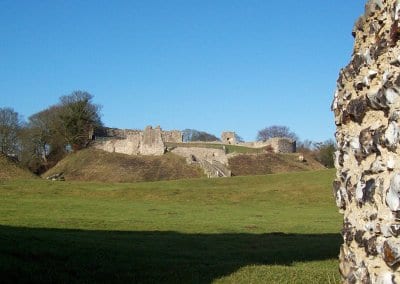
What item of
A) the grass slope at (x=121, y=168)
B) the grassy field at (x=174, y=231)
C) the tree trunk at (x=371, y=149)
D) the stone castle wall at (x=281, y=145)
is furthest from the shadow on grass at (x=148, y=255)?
the stone castle wall at (x=281, y=145)

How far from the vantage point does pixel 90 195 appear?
137 feet

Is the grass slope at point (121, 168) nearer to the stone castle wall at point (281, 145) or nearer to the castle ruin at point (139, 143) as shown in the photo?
the castle ruin at point (139, 143)

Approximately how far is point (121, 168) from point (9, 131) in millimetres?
18491

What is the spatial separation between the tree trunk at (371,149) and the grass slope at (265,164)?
67936 mm

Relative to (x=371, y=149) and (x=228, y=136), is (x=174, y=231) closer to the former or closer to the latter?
(x=371, y=149)

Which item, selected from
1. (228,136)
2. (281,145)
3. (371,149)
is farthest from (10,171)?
(228,136)

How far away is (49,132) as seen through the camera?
81250 mm

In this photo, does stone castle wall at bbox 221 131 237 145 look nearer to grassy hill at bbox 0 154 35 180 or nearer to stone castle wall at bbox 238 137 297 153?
stone castle wall at bbox 238 137 297 153

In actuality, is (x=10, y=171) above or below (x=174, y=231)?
above

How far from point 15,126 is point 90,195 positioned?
4192 cm

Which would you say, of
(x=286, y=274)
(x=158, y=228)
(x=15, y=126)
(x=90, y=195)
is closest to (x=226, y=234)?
(x=158, y=228)

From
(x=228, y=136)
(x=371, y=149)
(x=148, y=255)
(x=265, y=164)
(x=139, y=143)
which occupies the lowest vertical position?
(x=148, y=255)

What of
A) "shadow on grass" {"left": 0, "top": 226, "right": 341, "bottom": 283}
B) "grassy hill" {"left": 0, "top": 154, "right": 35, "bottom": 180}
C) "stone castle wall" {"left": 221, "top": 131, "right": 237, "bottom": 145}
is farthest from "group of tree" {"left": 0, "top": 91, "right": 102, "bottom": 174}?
"shadow on grass" {"left": 0, "top": 226, "right": 341, "bottom": 283}

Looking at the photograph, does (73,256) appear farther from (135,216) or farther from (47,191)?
(47,191)
